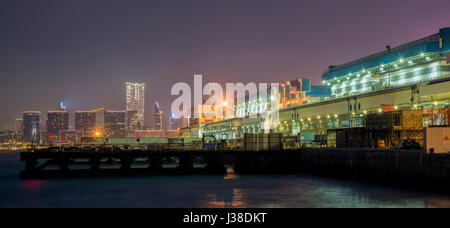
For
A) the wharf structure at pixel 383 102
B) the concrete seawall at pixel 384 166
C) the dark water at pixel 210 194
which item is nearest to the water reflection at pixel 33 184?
the dark water at pixel 210 194

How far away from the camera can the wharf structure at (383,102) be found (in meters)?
50.6

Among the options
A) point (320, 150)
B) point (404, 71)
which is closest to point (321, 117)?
point (404, 71)

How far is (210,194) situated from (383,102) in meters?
33.6

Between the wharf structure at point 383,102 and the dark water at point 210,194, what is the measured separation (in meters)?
8.36


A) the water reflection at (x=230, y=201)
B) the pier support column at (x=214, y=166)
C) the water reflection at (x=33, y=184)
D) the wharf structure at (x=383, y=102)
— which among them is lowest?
the water reflection at (x=33, y=184)

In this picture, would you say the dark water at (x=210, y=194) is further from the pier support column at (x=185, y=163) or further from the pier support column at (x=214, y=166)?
the pier support column at (x=214, y=166)

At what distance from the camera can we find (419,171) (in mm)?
37812

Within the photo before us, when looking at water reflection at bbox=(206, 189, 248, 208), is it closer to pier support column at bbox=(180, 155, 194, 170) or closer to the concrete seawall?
the concrete seawall

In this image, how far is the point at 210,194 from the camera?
4138 centimetres

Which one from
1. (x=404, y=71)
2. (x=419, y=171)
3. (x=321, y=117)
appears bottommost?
(x=419, y=171)

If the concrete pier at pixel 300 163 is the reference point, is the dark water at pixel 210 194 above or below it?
below
